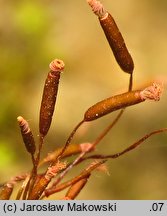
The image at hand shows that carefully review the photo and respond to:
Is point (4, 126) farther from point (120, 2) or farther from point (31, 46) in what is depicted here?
point (120, 2)

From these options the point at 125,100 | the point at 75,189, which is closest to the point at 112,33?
the point at 125,100

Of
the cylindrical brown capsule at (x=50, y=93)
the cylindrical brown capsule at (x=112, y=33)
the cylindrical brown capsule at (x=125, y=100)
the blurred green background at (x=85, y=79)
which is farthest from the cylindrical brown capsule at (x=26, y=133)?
the blurred green background at (x=85, y=79)

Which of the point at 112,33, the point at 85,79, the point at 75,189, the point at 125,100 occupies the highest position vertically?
the point at 85,79

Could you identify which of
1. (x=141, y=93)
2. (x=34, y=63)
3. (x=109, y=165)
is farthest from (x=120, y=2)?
(x=141, y=93)

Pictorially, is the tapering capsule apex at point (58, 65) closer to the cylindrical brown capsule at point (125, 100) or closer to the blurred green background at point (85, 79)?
the cylindrical brown capsule at point (125, 100)

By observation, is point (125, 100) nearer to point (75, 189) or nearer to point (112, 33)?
point (112, 33)
